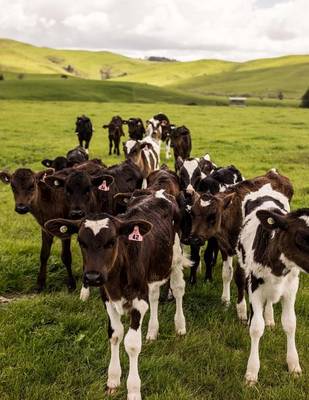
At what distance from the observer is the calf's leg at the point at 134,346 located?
190 inches

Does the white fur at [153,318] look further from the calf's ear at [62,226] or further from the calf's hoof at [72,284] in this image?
the calf's hoof at [72,284]

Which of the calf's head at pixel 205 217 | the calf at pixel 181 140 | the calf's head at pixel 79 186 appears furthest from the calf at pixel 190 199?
the calf at pixel 181 140

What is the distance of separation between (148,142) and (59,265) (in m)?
8.00

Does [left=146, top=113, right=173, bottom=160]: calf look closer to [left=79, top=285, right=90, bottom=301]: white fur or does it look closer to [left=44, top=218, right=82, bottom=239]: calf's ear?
[left=79, top=285, right=90, bottom=301]: white fur

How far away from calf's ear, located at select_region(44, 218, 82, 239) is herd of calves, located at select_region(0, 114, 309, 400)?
1 cm

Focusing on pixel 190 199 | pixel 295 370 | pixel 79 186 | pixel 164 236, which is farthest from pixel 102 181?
pixel 295 370

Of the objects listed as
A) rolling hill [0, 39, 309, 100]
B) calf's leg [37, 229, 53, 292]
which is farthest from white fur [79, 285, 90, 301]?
rolling hill [0, 39, 309, 100]

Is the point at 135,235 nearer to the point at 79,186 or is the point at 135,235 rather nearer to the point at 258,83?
the point at 79,186

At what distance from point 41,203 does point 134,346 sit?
12.8 feet

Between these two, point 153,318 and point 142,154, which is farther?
point 142,154

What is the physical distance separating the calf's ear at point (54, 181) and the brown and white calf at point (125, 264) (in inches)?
87.5

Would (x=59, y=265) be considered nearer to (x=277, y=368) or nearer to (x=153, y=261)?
(x=153, y=261)

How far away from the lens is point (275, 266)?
5262 millimetres

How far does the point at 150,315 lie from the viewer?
6.34m
